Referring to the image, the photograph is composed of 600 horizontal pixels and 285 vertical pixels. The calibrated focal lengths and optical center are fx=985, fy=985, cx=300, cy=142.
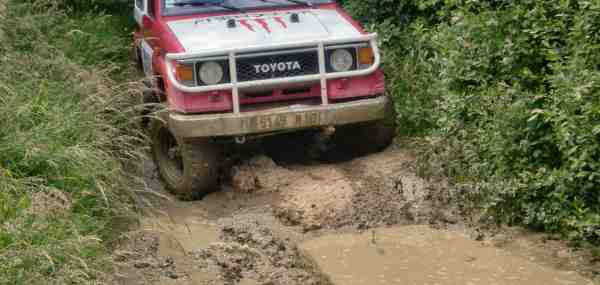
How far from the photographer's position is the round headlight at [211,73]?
6.97m

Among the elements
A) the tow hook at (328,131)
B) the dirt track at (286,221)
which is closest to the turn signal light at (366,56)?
the tow hook at (328,131)

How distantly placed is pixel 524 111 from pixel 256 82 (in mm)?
1922

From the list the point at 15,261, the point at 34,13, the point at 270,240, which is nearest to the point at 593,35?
the point at 270,240

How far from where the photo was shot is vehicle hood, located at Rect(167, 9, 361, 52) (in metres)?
7.06

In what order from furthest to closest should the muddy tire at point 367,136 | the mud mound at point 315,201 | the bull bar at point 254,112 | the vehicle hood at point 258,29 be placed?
the muddy tire at point 367,136, the vehicle hood at point 258,29, the bull bar at point 254,112, the mud mound at point 315,201

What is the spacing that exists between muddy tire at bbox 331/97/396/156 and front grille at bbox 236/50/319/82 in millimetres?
740

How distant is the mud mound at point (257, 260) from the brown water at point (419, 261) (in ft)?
0.35

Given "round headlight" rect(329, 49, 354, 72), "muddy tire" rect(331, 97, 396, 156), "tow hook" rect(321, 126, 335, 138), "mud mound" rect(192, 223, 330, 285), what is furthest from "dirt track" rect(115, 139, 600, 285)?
"round headlight" rect(329, 49, 354, 72)

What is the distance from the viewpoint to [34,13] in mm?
9312

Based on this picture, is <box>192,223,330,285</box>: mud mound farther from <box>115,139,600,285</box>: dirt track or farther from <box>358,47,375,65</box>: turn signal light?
<box>358,47,375,65</box>: turn signal light

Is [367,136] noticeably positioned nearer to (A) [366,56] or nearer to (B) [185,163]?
(A) [366,56]

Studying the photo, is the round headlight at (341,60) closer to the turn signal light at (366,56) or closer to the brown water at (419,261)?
the turn signal light at (366,56)

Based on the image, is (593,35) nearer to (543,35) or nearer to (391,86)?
(543,35)

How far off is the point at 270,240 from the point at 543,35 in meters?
2.15
